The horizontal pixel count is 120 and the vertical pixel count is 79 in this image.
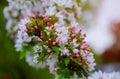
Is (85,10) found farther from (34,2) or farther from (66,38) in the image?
(66,38)

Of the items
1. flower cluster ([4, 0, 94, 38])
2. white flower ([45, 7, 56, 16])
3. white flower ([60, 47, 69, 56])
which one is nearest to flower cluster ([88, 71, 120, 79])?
white flower ([60, 47, 69, 56])

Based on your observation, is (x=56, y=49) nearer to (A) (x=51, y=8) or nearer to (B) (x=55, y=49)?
(B) (x=55, y=49)

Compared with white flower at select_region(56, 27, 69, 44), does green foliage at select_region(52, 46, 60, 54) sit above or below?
below

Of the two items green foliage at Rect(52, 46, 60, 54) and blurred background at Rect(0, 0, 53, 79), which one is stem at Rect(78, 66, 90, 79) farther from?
blurred background at Rect(0, 0, 53, 79)

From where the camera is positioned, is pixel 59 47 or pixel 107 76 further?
pixel 59 47

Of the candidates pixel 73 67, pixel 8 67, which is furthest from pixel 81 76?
pixel 8 67

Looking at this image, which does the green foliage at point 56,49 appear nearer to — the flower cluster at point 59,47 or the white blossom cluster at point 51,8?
the flower cluster at point 59,47

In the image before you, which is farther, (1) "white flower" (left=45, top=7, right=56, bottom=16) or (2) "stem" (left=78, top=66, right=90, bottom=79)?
(1) "white flower" (left=45, top=7, right=56, bottom=16)

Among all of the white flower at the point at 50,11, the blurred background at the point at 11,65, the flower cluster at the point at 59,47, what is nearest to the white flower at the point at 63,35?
the flower cluster at the point at 59,47

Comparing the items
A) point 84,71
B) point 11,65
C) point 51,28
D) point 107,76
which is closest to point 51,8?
point 51,28
